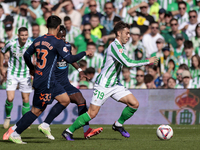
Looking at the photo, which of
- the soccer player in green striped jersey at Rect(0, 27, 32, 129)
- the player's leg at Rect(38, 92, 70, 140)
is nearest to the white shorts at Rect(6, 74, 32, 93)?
the soccer player in green striped jersey at Rect(0, 27, 32, 129)

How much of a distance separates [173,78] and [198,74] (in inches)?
34.6

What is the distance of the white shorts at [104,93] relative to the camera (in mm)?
6746

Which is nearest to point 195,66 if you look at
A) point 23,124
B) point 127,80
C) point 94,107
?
point 127,80

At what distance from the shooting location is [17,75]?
960cm

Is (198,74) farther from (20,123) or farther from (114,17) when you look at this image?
(20,123)

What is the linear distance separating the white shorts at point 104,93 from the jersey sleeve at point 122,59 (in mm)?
553

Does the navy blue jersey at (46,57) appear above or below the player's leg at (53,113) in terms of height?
above

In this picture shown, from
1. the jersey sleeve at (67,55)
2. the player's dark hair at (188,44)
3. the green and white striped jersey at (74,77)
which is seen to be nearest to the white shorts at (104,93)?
the jersey sleeve at (67,55)

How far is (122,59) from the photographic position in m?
6.61

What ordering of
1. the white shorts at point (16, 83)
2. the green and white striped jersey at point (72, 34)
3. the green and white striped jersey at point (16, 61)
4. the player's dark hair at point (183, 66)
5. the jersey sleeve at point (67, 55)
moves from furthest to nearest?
the green and white striped jersey at point (72, 34)
the player's dark hair at point (183, 66)
the white shorts at point (16, 83)
the green and white striped jersey at point (16, 61)
the jersey sleeve at point (67, 55)

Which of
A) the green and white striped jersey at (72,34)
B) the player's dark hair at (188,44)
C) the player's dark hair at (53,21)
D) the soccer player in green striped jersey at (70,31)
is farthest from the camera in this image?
the green and white striped jersey at (72,34)

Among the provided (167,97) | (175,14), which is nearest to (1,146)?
(167,97)

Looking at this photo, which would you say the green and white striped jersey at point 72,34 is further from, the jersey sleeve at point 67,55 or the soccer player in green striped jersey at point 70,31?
the jersey sleeve at point 67,55

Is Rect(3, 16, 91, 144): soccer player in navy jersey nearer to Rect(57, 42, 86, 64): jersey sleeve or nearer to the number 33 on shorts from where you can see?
Rect(57, 42, 86, 64): jersey sleeve
